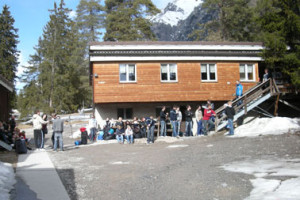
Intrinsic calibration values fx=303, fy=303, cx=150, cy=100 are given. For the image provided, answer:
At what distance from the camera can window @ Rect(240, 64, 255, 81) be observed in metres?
22.2

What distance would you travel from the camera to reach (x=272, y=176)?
705 cm

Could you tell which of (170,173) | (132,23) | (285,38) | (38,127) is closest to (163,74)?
(285,38)

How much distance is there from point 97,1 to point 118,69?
33924 millimetres

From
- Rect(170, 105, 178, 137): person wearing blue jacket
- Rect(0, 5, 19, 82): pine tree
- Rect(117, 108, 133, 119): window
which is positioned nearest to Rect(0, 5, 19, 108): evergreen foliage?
Rect(0, 5, 19, 82): pine tree

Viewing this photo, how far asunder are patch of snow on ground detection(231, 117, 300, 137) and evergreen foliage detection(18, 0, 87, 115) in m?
30.8

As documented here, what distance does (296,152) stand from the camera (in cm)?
1016

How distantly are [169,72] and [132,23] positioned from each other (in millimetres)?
22026

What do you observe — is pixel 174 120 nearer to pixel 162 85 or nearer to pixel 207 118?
pixel 207 118

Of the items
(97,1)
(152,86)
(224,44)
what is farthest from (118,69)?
(97,1)

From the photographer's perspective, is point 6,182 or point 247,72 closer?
point 6,182

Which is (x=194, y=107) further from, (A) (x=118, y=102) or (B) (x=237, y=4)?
(B) (x=237, y=4)

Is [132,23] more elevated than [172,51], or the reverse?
[132,23]

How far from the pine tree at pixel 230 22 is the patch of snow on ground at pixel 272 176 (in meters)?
29.1

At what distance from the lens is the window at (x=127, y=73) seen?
20.6 meters
